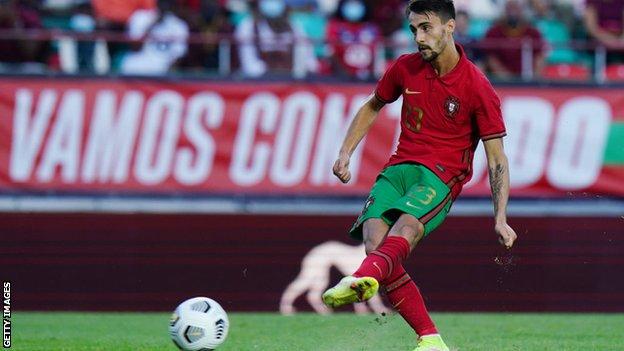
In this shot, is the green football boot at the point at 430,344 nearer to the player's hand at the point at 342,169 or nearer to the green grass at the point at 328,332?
the green grass at the point at 328,332

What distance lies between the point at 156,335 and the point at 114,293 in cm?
350

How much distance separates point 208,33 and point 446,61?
7.65 m

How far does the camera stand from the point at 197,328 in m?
7.91

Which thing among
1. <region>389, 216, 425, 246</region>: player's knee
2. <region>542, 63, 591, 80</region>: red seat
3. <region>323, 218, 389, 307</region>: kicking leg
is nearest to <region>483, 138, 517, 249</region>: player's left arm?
<region>389, 216, 425, 246</region>: player's knee

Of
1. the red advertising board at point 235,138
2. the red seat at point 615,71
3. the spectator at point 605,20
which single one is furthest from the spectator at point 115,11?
the red seat at point 615,71

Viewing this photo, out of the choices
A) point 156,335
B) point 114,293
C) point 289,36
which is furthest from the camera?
point 289,36

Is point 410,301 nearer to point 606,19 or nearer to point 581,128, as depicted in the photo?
point 581,128

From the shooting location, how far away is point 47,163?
14188 mm

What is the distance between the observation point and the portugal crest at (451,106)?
26.2 ft

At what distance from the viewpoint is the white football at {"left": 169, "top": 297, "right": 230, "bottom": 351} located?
7910 millimetres

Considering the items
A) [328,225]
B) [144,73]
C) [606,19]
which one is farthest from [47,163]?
[606,19]

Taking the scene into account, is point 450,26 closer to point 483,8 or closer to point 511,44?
point 511,44

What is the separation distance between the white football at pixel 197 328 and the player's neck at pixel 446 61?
6.71 feet

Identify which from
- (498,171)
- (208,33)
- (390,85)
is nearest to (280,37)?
(208,33)
